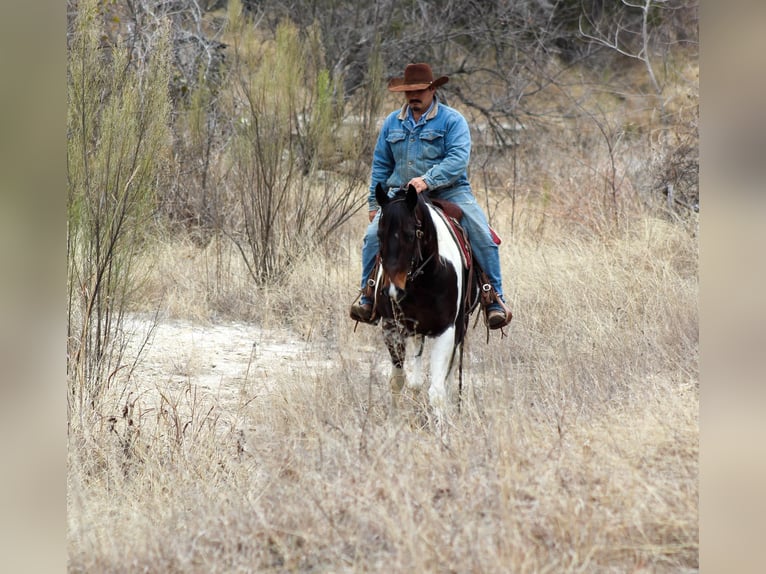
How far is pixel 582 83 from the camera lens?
17.1m

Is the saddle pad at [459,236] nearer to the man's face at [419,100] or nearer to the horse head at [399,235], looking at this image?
the horse head at [399,235]

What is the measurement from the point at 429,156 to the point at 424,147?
69 millimetres

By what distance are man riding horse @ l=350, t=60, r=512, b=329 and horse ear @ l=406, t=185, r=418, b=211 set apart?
843mm

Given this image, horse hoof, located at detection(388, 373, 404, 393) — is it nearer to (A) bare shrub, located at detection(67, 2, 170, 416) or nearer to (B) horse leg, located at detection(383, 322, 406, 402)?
(B) horse leg, located at detection(383, 322, 406, 402)

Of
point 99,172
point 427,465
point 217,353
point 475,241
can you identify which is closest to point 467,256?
point 475,241

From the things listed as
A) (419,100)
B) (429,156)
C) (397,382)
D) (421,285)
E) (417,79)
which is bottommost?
(397,382)

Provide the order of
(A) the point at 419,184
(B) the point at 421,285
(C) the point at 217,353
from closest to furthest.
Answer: (B) the point at 421,285 < (A) the point at 419,184 < (C) the point at 217,353

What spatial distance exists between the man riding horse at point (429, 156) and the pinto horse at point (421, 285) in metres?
0.22

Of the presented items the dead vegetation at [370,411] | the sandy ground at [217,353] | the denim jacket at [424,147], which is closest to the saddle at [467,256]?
the denim jacket at [424,147]

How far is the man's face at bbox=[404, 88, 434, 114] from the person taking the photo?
6.33 meters

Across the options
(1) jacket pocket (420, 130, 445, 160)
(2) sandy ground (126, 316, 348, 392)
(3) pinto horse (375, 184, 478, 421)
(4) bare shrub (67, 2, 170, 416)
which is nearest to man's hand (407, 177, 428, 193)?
(3) pinto horse (375, 184, 478, 421)

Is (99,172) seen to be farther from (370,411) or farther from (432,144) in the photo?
(370,411)

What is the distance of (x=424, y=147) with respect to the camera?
6.33 meters

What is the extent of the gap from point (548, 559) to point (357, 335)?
513 cm
